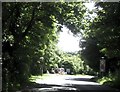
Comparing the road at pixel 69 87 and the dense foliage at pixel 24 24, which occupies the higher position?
the dense foliage at pixel 24 24

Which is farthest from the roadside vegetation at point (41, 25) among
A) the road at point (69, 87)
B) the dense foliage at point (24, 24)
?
the road at point (69, 87)

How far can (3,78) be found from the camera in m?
27.3

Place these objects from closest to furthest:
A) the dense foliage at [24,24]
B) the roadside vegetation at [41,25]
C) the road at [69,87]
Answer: the roadside vegetation at [41,25], the road at [69,87], the dense foliage at [24,24]

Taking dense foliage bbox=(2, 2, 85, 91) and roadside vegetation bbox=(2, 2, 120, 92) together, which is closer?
roadside vegetation bbox=(2, 2, 120, 92)

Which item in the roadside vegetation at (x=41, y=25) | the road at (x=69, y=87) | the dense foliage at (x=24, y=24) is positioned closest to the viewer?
the roadside vegetation at (x=41, y=25)

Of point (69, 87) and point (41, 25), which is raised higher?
point (41, 25)

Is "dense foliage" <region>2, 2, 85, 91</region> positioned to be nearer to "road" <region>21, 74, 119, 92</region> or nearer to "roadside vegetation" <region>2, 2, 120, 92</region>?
"roadside vegetation" <region>2, 2, 120, 92</region>

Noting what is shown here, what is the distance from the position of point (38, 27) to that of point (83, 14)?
18.8 feet

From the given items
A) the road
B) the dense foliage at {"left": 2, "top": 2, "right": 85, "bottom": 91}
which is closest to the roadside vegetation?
the dense foliage at {"left": 2, "top": 2, "right": 85, "bottom": 91}

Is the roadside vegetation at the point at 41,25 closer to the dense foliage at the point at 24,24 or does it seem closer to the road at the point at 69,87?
the dense foliage at the point at 24,24

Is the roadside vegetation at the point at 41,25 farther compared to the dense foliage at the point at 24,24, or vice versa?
the dense foliage at the point at 24,24

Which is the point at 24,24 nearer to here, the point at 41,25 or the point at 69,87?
the point at 41,25

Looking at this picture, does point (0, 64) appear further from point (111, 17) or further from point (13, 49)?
point (111, 17)

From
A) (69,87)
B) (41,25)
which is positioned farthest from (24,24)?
(69,87)
